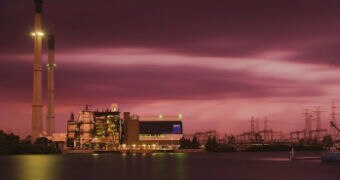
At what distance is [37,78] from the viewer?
600 feet

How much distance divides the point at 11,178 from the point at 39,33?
4447 inches

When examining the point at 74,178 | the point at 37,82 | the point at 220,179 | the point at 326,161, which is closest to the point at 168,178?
the point at 220,179

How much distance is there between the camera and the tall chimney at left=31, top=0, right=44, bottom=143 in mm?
182625

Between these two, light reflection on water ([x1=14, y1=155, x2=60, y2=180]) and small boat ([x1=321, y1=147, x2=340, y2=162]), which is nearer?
light reflection on water ([x1=14, y1=155, x2=60, y2=180])

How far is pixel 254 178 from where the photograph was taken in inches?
3145

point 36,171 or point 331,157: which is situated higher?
point 331,157

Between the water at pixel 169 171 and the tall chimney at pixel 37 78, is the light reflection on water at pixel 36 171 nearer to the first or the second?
the water at pixel 169 171

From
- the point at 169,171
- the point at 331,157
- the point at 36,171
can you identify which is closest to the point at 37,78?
the point at 36,171

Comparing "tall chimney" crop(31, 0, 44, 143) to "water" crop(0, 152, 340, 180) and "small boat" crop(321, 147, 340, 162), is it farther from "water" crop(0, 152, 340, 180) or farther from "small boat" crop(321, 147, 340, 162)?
"small boat" crop(321, 147, 340, 162)

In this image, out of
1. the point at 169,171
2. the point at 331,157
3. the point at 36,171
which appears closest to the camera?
the point at 36,171

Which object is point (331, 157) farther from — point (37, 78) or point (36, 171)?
point (37, 78)

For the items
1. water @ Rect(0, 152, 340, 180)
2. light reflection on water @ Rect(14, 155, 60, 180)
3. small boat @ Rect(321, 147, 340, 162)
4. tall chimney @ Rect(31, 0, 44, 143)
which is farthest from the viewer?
tall chimney @ Rect(31, 0, 44, 143)

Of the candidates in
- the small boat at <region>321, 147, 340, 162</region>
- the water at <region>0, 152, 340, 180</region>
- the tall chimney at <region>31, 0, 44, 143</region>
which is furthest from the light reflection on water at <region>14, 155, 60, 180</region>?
the small boat at <region>321, 147, 340, 162</region>

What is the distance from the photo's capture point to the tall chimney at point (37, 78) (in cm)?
18262
